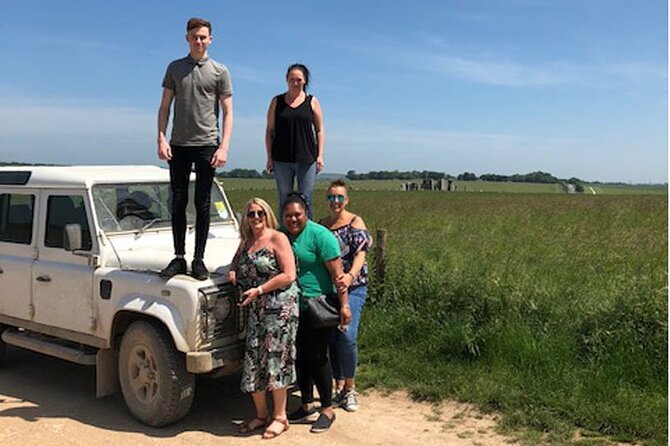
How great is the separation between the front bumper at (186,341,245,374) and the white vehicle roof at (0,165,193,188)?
1.85 meters

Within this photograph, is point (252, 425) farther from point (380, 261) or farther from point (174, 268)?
point (380, 261)

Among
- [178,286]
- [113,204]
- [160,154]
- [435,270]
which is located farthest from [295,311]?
[435,270]

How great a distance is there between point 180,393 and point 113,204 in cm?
178

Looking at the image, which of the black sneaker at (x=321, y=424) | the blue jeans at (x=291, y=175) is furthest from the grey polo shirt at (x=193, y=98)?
the black sneaker at (x=321, y=424)

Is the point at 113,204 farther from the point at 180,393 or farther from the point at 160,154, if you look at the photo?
the point at 180,393

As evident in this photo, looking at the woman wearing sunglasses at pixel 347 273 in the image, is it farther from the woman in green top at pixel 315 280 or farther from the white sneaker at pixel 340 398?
the woman in green top at pixel 315 280

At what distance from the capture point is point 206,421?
4926mm

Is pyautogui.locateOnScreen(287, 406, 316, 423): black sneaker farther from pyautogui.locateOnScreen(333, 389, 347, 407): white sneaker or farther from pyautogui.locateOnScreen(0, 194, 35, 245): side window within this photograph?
pyautogui.locateOnScreen(0, 194, 35, 245): side window

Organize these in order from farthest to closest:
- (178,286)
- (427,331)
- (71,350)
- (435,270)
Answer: (435,270), (427,331), (71,350), (178,286)

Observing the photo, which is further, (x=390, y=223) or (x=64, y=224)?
(x=390, y=223)

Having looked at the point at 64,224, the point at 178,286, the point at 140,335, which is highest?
the point at 64,224

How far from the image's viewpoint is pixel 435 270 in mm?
7660

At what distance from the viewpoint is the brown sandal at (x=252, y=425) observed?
15.3 feet

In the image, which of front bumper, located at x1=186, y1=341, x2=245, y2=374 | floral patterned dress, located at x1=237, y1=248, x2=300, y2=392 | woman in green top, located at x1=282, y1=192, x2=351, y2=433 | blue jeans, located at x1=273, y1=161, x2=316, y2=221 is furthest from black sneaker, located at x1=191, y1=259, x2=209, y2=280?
blue jeans, located at x1=273, y1=161, x2=316, y2=221
